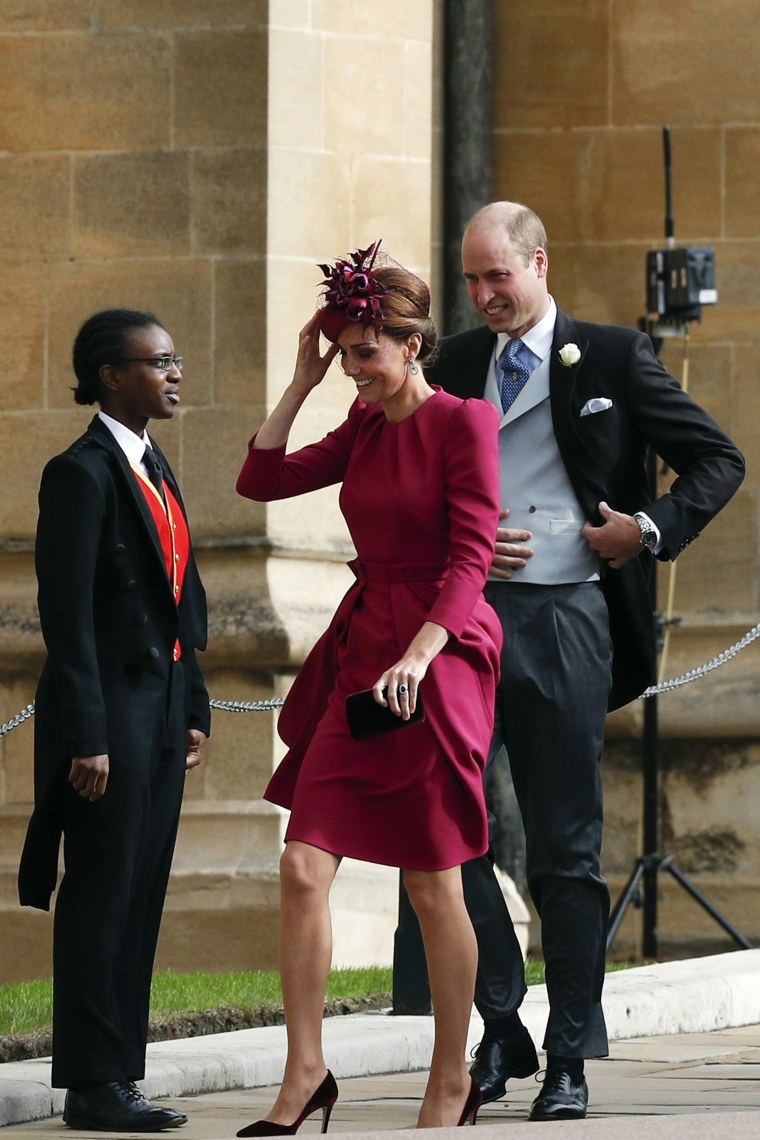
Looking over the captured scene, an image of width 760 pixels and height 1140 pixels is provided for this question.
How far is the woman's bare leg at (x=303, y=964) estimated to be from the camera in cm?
504

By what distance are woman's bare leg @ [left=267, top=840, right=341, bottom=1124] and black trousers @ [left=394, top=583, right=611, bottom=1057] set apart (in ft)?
2.58

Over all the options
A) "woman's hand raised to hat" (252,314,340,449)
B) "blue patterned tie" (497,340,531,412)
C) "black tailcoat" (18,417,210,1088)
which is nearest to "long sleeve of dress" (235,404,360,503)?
"woman's hand raised to hat" (252,314,340,449)

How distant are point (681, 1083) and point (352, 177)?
3.97m

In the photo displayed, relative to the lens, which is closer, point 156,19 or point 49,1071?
point 49,1071

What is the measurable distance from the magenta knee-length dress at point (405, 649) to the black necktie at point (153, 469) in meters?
0.60

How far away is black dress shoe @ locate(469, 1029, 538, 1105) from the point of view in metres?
→ 5.87

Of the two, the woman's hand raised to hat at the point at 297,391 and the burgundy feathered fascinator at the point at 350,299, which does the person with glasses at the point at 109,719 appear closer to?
the woman's hand raised to hat at the point at 297,391

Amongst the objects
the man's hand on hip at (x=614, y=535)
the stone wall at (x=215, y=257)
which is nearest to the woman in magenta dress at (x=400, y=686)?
the man's hand on hip at (x=614, y=535)

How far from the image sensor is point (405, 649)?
5238 mm

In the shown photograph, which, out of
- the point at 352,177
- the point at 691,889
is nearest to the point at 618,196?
the point at 352,177

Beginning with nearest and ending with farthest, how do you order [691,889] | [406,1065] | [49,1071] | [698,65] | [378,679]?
[378,679] → [49,1071] → [406,1065] → [691,889] → [698,65]

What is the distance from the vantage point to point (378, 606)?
5312mm

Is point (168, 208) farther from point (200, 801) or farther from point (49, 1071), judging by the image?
point (49, 1071)

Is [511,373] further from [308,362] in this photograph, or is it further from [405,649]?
[405,649]
